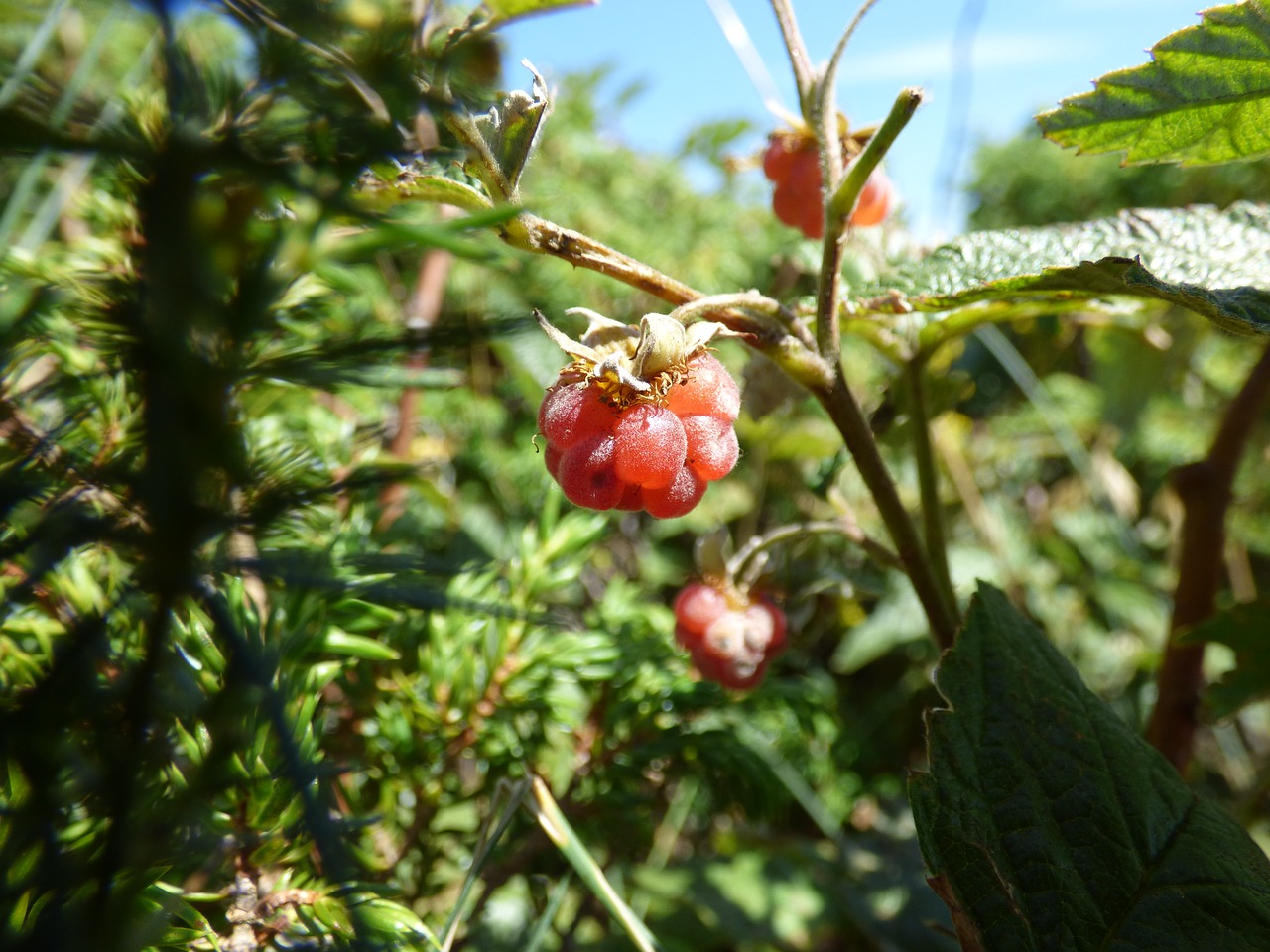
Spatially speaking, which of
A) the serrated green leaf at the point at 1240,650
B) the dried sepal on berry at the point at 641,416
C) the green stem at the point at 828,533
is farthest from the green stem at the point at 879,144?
the serrated green leaf at the point at 1240,650

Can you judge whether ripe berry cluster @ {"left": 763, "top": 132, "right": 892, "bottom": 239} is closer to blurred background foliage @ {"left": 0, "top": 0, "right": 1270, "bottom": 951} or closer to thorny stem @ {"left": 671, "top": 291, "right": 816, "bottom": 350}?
blurred background foliage @ {"left": 0, "top": 0, "right": 1270, "bottom": 951}

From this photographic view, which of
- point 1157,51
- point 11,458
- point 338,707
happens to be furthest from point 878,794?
point 11,458

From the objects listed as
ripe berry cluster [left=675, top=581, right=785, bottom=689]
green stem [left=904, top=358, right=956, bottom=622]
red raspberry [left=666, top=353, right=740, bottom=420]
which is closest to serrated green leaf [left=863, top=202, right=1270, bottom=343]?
green stem [left=904, top=358, right=956, bottom=622]

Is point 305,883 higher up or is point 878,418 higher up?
point 878,418

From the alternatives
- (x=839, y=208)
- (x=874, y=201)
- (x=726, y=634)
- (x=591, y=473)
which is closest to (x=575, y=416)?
(x=591, y=473)

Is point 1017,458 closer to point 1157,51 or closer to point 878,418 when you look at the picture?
point 878,418

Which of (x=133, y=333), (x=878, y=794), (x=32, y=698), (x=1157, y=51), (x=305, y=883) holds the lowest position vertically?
(x=878, y=794)

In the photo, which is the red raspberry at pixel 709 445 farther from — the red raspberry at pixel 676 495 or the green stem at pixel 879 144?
the green stem at pixel 879 144
